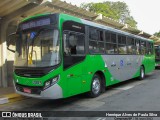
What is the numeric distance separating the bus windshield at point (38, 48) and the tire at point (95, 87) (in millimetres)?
2440

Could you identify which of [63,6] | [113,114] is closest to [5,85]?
[63,6]

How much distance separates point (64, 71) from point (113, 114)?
1.99m

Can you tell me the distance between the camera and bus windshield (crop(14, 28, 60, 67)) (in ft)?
24.3

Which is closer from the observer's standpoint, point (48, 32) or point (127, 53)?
point (48, 32)

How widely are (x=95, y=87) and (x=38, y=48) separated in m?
3.02

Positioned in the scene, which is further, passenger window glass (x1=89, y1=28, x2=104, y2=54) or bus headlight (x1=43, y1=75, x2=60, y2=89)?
passenger window glass (x1=89, y1=28, x2=104, y2=54)

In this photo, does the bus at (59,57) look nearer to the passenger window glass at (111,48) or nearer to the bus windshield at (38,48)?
the bus windshield at (38,48)

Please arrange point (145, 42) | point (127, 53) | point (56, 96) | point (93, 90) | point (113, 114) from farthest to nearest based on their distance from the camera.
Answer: point (145, 42) < point (127, 53) < point (93, 90) < point (56, 96) < point (113, 114)

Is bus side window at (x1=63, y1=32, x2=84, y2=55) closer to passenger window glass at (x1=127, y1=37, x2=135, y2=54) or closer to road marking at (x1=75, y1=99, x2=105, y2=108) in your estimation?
road marking at (x1=75, y1=99, x2=105, y2=108)

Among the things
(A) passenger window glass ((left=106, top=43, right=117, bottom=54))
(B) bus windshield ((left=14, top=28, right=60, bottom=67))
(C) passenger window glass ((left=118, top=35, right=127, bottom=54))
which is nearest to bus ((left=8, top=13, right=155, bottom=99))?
(B) bus windshield ((left=14, top=28, right=60, bottom=67))

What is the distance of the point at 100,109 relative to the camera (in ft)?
24.7

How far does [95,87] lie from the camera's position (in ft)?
31.2

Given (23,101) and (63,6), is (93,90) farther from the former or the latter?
(63,6)

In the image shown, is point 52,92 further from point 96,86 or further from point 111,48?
point 111,48
